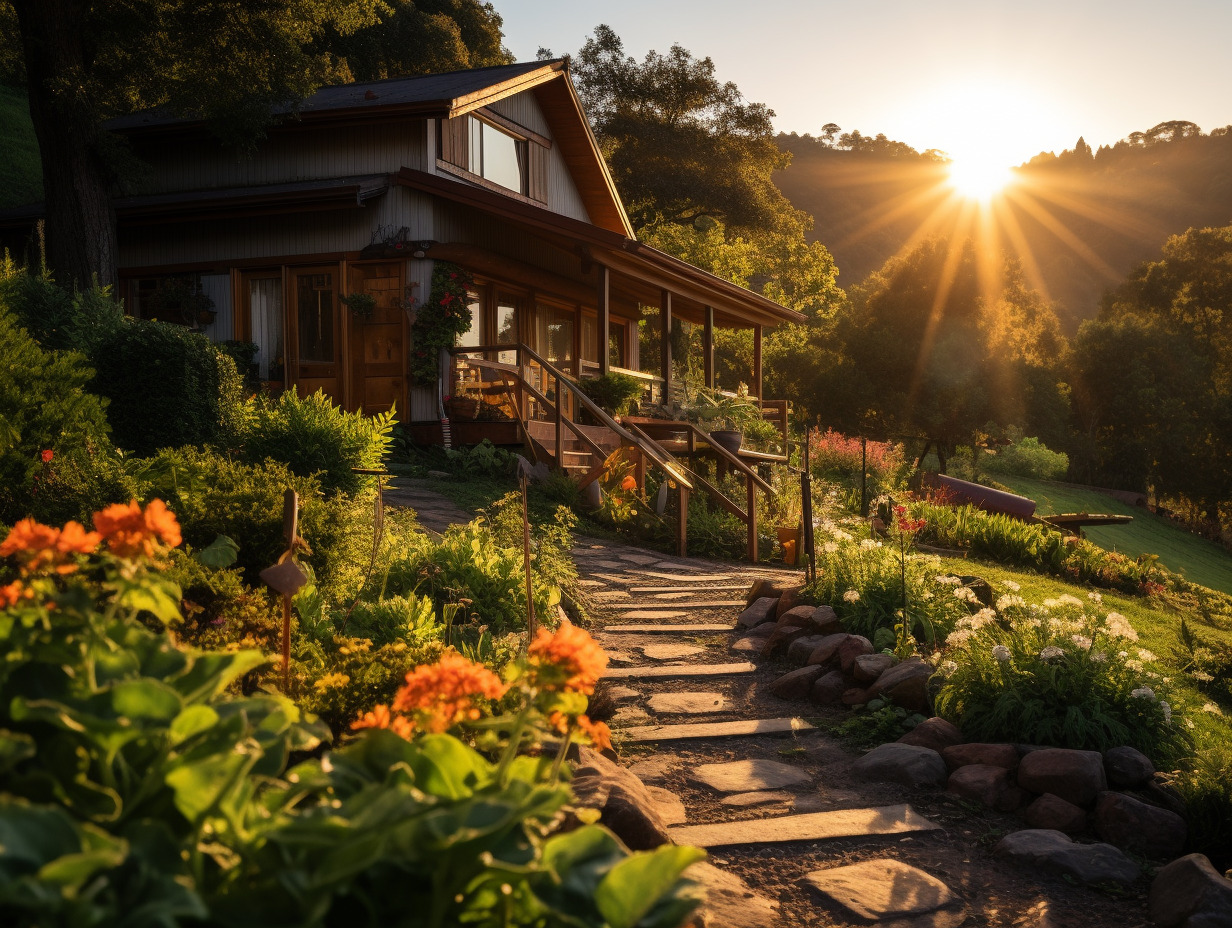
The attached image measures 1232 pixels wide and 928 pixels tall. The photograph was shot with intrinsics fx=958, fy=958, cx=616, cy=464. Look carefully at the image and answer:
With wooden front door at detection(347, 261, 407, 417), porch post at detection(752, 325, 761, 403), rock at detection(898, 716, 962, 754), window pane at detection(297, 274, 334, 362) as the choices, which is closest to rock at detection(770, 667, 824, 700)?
rock at detection(898, 716, 962, 754)

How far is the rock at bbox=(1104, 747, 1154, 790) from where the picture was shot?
4391mm

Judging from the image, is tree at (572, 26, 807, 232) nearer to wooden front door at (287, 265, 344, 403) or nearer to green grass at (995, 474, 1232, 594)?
green grass at (995, 474, 1232, 594)

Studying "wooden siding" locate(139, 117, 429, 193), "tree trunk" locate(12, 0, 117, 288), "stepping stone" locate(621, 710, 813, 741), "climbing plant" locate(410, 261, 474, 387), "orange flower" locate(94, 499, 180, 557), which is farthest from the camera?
"wooden siding" locate(139, 117, 429, 193)

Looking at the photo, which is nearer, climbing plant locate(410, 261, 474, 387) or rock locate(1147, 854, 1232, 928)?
rock locate(1147, 854, 1232, 928)

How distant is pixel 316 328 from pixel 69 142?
4.18m

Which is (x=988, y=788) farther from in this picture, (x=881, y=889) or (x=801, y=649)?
(x=801, y=649)

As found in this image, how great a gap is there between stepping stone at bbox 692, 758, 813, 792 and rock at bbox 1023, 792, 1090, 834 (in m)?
1.00

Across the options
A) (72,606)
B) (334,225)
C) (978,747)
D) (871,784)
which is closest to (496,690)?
(72,606)

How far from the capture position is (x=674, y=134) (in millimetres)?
31562

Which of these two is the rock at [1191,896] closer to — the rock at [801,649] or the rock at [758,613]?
the rock at [801,649]

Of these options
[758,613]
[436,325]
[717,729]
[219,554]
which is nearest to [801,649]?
[758,613]

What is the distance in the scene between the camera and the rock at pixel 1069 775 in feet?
14.0

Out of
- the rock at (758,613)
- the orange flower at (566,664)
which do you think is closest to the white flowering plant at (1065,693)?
the rock at (758,613)

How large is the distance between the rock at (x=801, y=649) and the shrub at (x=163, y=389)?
497 cm
